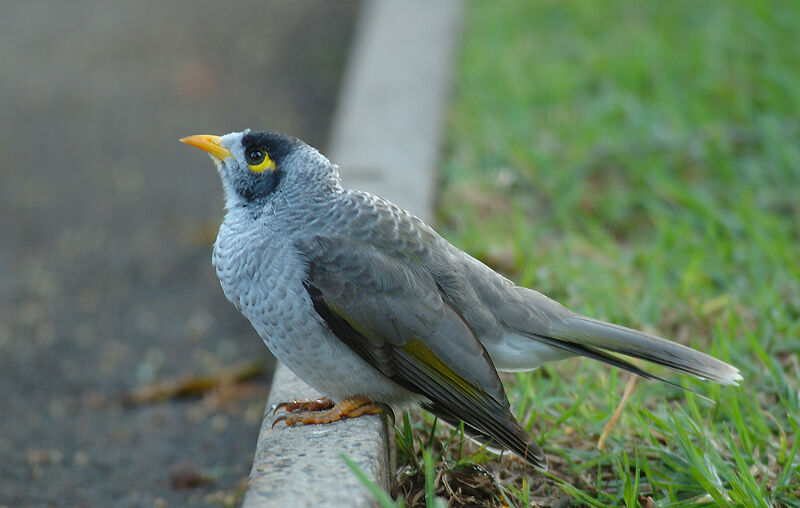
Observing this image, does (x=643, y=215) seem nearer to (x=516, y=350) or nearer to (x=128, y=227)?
(x=516, y=350)

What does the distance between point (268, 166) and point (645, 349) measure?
1239 millimetres

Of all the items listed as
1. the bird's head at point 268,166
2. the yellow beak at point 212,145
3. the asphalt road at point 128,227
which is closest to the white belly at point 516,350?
the bird's head at point 268,166


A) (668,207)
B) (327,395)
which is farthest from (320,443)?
(668,207)

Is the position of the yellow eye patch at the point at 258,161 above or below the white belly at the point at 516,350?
above

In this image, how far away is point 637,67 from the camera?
20.6ft

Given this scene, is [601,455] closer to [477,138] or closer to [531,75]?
[477,138]

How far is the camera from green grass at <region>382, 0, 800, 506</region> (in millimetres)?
2936

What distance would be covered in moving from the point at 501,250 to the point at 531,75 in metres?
2.46

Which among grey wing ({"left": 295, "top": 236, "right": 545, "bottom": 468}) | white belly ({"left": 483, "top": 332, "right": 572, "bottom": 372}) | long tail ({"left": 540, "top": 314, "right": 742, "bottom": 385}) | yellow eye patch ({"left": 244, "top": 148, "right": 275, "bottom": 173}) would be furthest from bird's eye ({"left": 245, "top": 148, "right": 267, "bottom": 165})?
long tail ({"left": 540, "top": 314, "right": 742, "bottom": 385})

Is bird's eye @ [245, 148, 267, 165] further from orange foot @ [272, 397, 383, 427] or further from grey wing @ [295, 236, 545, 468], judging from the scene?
orange foot @ [272, 397, 383, 427]

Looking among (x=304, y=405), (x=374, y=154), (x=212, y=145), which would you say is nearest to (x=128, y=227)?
(x=374, y=154)

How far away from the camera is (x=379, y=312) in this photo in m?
2.79

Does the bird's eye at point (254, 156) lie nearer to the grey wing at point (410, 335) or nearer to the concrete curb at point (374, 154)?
the grey wing at point (410, 335)

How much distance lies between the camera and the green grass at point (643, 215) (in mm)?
2936
